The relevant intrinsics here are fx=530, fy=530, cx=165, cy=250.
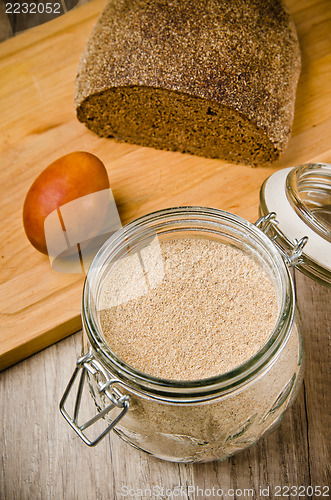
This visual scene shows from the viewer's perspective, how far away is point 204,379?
762mm

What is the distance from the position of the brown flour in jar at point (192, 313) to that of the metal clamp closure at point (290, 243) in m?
0.09

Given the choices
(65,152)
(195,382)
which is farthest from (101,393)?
(65,152)

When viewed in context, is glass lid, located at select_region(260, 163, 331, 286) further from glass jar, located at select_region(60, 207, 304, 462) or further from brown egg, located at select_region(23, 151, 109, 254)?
brown egg, located at select_region(23, 151, 109, 254)

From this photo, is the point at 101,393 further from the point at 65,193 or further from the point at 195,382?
the point at 65,193

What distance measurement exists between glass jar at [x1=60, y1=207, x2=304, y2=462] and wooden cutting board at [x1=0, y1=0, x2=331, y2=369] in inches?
15.9

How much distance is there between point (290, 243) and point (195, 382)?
0.40 meters

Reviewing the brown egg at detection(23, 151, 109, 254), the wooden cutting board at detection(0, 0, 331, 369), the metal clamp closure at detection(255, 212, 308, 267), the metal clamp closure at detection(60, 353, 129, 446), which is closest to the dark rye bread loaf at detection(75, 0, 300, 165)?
the wooden cutting board at detection(0, 0, 331, 369)

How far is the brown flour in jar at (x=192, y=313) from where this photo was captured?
85cm

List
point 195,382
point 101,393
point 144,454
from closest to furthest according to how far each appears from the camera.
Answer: point 195,382, point 101,393, point 144,454

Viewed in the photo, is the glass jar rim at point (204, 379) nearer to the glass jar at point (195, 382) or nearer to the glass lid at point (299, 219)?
the glass jar at point (195, 382)

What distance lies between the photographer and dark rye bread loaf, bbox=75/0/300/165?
1521 millimetres

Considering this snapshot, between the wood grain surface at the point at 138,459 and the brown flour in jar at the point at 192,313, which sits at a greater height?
the brown flour in jar at the point at 192,313

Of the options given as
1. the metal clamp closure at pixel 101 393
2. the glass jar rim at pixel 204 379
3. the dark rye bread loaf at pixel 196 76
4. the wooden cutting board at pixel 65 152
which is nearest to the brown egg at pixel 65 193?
the wooden cutting board at pixel 65 152

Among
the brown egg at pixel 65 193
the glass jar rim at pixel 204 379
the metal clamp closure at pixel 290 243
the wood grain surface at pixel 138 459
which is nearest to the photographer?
the glass jar rim at pixel 204 379
